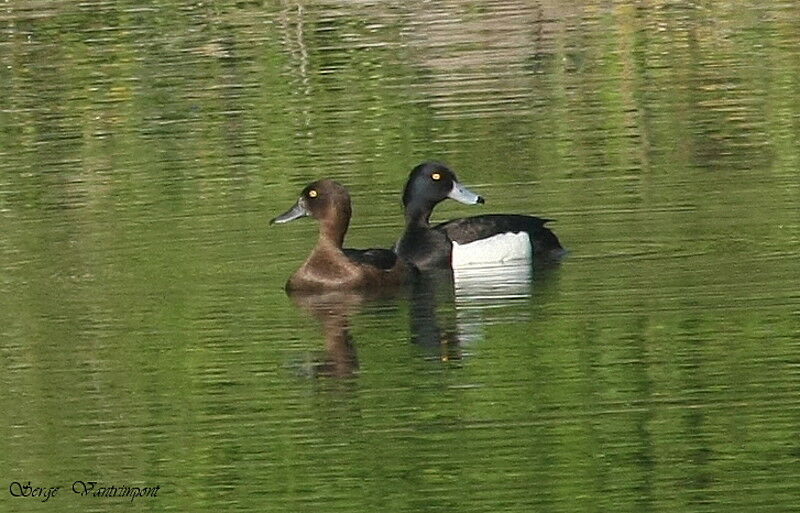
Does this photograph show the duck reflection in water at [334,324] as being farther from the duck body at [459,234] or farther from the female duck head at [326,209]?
the duck body at [459,234]

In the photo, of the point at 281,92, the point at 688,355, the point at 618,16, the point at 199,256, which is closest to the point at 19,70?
the point at 281,92

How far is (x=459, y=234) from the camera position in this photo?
1702 cm

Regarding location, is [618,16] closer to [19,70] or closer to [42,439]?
[19,70]

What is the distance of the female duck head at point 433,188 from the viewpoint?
17.3 meters

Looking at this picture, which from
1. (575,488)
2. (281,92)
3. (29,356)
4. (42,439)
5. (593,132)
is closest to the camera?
(575,488)

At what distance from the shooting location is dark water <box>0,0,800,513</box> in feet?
37.4

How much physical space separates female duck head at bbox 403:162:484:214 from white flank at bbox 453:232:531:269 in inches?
21.2

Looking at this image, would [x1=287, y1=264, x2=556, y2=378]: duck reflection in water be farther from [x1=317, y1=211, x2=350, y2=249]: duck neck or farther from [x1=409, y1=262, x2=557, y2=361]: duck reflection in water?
[x1=317, y1=211, x2=350, y2=249]: duck neck

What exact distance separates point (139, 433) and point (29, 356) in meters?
2.10

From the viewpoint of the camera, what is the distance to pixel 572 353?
43.9 ft

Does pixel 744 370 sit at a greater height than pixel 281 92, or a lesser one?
greater

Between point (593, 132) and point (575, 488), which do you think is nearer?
point (575, 488)

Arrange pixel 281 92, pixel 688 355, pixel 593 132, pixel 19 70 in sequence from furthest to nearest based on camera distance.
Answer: pixel 19 70, pixel 281 92, pixel 593 132, pixel 688 355

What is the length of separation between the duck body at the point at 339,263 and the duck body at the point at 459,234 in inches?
20.3
